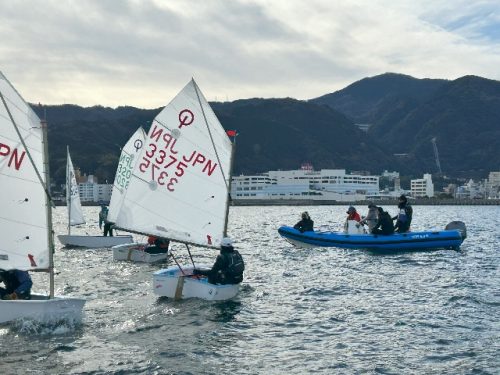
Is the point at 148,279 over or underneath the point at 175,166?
underneath

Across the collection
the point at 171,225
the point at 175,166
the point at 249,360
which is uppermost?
the point at 175,166

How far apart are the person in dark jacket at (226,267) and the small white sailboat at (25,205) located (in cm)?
574

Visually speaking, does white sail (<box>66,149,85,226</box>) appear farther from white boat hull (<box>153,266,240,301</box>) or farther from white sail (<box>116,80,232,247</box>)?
white boat hull (<box>153,266,240,301</box>)

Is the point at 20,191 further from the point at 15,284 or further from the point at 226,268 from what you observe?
the point at 226,268

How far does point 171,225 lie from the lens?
79.6ft

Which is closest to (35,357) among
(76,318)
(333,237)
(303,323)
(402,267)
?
(76,318)

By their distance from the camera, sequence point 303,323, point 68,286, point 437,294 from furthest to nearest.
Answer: point 68,286 < point 437,294 < point 303,323

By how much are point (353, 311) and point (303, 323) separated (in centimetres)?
264

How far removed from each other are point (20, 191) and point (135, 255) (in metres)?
17.3

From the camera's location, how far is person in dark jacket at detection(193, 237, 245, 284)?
21922 millimetres

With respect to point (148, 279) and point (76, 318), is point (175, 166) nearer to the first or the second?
point (148, 279)

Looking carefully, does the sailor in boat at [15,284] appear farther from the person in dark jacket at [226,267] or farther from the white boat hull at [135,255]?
the white boat hull at [135,255]

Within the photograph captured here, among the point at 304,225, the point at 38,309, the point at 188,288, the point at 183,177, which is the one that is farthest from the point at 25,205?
the point at 304,225

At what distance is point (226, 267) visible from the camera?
21.9 meters
